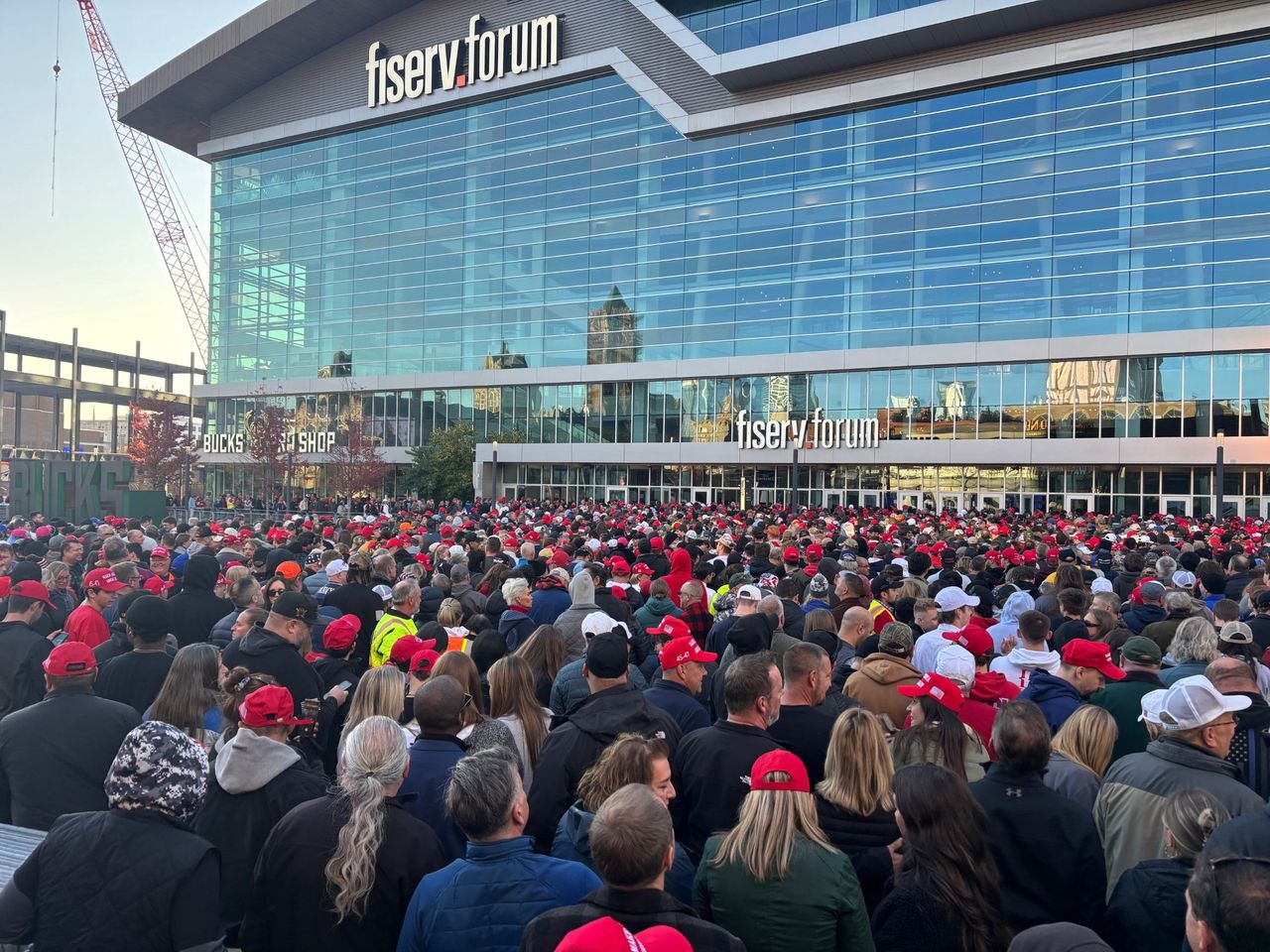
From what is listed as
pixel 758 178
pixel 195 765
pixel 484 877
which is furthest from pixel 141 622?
pixel 758 178

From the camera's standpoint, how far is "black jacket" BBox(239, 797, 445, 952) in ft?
11.5

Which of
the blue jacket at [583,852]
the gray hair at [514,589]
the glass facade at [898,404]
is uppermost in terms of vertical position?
the glass facade at [898,404]

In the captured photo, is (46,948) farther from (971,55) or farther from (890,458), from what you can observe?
(971,55)

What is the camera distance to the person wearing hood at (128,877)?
316cm

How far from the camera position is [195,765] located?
3395 millimetres

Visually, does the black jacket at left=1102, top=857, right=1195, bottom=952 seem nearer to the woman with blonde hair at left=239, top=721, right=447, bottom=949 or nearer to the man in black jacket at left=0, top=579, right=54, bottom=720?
the woman with blonde hair at left=239, top=721, right=447, bottom=949

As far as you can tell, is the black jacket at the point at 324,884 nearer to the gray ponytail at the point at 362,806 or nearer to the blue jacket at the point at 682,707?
the gray ponytail at the point at 362,806

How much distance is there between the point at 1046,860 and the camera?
373 centimetres

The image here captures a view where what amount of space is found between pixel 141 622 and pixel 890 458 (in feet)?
142

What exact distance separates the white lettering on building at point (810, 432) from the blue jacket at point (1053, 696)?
1630 inches

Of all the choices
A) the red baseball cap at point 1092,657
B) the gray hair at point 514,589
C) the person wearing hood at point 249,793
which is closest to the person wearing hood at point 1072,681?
the red baseball cap at point 1092,657

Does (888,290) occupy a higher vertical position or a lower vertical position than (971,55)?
lower

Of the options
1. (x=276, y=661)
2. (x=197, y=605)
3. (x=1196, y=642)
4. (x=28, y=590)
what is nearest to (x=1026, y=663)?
(x=1196, y=642)

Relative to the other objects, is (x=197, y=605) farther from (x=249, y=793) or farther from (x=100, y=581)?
(x=249, y=793)
